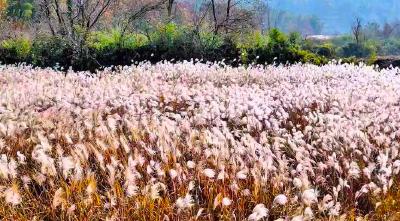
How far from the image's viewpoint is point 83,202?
142 inches

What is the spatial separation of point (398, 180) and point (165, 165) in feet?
6.17

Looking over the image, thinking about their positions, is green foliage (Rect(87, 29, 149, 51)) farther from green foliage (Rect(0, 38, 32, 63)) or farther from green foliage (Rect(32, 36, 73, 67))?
green foliage (Rect(0, 38, 32, 63))

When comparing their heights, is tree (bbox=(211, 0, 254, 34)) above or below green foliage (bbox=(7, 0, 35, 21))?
below

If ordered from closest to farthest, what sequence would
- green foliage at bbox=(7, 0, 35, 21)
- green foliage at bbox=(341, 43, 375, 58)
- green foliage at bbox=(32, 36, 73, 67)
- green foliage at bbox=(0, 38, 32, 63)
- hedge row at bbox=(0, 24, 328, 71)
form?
hedge row at bbox=(0, 24, 328, 71), green foliage at bbox=(32, 36, 73, 67), green foliage at bbox=(0, 38, 32, 63), green foliage at bbox=(7, 0, 35, 21), green foliage at bbox=(341, 43, 375, 58)

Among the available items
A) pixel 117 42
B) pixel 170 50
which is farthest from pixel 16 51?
pixel 170 50

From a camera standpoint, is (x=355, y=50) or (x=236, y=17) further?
(x=355, y=50)

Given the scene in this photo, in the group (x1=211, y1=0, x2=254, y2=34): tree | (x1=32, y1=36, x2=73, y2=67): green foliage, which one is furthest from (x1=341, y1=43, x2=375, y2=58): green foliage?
(x1=32, y1=36, x2=73, y2=67): green foliage

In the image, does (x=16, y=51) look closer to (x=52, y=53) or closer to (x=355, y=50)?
(x=52, y=53)

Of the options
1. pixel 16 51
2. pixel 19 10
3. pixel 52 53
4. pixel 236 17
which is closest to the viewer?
pixel 52 53

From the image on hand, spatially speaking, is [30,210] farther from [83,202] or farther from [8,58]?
[8,58]

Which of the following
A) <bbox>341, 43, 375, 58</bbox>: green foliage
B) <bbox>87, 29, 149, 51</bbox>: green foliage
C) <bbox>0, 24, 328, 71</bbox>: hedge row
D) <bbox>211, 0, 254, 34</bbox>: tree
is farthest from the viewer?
<bbox>341, 43, 375, 58</bbox>: green foliage

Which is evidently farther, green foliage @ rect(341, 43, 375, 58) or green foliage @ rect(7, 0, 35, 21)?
green foliage @ rect(341, 43, 375, 58)

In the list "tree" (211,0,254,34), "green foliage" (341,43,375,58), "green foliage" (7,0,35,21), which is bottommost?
"green foliage" (341,43,375,58)

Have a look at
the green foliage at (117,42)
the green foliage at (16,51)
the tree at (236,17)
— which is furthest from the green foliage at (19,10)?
the green foliage at (117,42)
